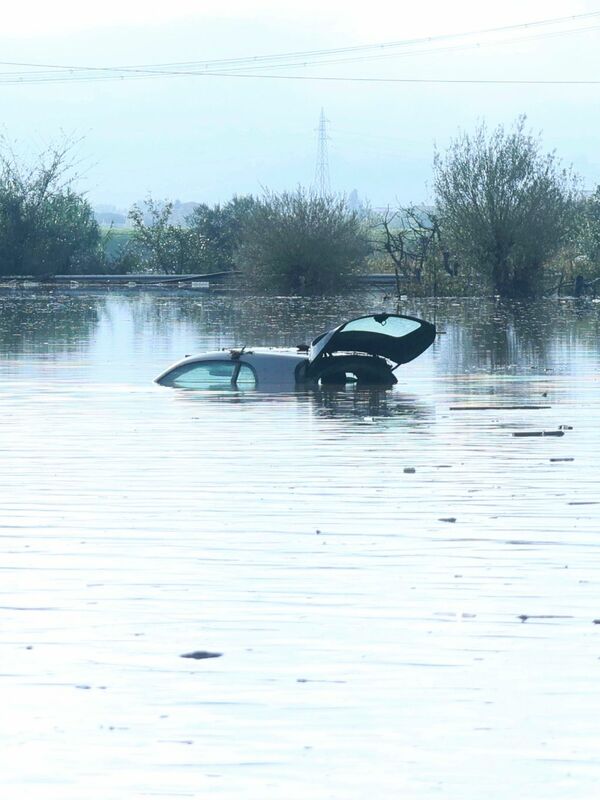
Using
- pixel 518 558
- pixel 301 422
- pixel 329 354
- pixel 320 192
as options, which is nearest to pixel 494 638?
pixel 518 558

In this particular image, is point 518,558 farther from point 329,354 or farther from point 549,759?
point 329,354

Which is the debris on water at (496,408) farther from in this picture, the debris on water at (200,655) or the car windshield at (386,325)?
the debris on water at (200,655)

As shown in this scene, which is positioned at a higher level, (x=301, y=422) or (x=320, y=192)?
(x=320, y=192)

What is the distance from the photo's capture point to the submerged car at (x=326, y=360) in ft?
96.8

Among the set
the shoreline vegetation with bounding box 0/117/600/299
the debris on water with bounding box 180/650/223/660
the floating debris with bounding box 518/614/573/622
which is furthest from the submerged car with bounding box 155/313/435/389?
the shoreline vegetation with bounding box 0/117/600/299

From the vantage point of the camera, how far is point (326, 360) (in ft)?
98.6

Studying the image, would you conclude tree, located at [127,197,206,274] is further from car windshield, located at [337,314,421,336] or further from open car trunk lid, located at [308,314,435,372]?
car windshield, located at [337,314,421,336]

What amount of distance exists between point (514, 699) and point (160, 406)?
61.6 ft

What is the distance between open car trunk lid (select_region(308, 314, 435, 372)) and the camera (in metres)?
29.1

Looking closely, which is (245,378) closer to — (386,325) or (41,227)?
(386,325)

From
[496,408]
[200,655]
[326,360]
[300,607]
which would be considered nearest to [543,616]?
[300,607]

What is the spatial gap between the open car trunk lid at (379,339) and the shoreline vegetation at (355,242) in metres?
39.4

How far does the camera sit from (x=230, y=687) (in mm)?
9086

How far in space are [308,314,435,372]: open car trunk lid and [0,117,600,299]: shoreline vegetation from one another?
1551 inches
